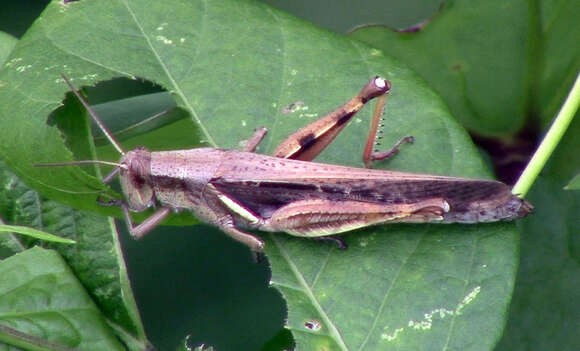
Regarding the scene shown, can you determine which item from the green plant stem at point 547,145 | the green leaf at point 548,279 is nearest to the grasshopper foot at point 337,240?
the green plant stem at point 547,145

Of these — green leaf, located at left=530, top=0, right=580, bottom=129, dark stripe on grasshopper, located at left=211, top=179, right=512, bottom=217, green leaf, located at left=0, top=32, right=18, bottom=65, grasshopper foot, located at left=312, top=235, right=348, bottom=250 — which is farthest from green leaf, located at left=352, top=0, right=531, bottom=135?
green leaf, located at left=0, top=32, right=18, bottom=65

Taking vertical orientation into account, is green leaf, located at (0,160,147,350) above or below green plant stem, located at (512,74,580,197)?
below

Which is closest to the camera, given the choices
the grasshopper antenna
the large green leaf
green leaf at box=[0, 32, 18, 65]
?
the large green leaf

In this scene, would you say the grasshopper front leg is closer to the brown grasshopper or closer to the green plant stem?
the brown grasshopper

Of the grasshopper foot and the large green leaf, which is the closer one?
the large green leaf

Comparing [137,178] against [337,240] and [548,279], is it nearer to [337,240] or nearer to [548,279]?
[337,240]

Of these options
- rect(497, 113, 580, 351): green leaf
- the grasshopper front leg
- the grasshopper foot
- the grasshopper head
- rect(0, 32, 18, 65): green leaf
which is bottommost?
rect(497, 113, 580, 351): green leaf
